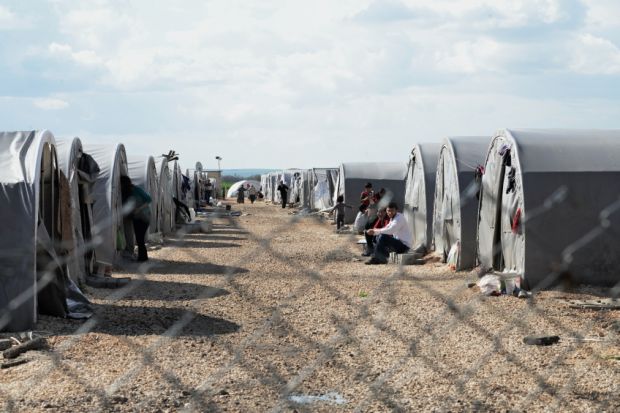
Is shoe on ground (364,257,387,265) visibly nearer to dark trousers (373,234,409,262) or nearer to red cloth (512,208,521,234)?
dark trousers (373,234,409,262)

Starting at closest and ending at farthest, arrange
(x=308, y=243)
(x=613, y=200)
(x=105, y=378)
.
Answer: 1. (x=105, y=378)
2. (x=613, y=200)
3. (x=308, y=243)

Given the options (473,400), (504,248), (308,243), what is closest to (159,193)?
(308,243)

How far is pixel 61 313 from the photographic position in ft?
34.2

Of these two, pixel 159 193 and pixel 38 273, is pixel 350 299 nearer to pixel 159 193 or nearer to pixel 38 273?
pixel 38 273

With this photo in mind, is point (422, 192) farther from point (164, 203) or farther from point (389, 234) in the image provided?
point (164, 203)

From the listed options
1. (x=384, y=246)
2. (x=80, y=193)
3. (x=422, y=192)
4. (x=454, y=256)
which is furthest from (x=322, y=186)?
(x=80, y=193)

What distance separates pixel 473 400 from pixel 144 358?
9.14 feet

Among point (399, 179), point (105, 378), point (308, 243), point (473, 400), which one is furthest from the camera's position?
point (399, 179)

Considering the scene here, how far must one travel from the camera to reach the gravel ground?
652 centimetres

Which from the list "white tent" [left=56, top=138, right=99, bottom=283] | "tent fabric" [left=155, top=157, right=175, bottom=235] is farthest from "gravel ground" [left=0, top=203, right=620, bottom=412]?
"tent fabric" [left=155, top=157, right=175, bottom=235]

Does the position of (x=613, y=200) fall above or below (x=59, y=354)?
above

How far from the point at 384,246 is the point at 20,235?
27.1 ft

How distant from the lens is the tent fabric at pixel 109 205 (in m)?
16.8

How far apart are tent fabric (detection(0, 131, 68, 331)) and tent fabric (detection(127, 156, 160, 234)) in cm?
1123
